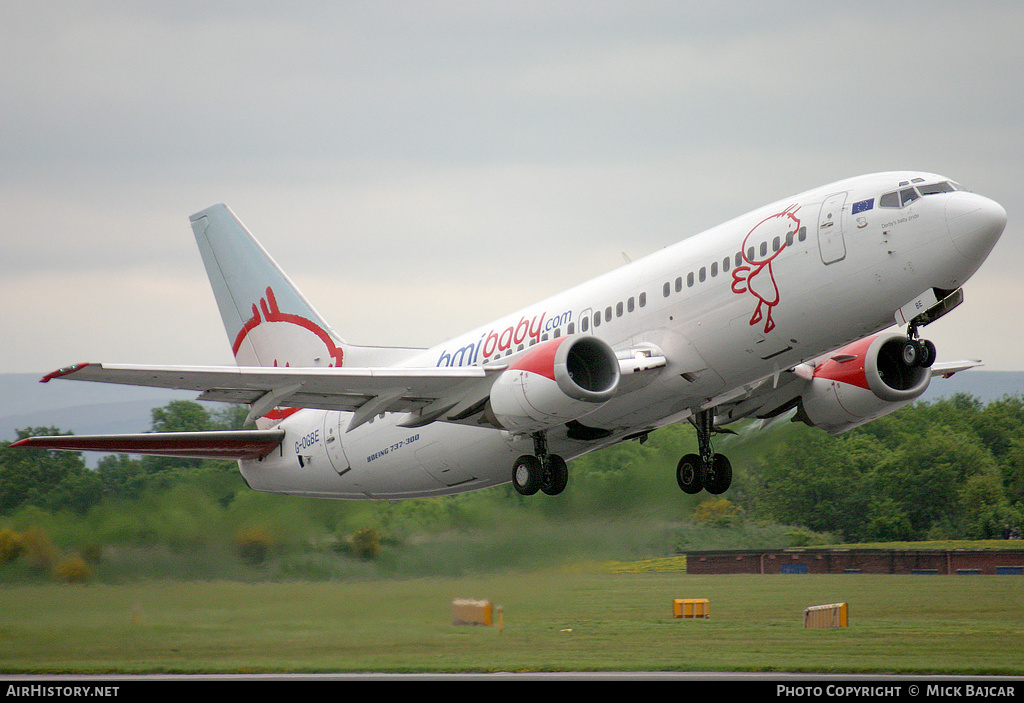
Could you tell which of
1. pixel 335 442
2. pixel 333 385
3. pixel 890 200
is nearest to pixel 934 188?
pixel 890 200

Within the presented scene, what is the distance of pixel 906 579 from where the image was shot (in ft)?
174

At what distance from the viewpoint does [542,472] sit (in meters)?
25.6

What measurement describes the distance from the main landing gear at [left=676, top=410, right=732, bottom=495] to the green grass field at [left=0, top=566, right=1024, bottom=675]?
4.23m

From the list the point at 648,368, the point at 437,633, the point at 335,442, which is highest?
the point at 648,368

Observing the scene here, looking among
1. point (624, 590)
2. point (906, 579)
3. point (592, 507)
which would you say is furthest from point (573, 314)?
point (906, 579)

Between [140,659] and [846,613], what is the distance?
25514mm

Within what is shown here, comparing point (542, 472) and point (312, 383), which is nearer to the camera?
point (312, 383)

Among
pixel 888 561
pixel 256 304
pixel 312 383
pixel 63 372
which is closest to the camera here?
pixel 63 372

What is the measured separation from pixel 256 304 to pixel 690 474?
13352 mm

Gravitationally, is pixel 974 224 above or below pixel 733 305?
above

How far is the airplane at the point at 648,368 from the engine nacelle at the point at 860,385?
35mm

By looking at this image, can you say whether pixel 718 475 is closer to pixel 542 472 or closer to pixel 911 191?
pixel 542 472

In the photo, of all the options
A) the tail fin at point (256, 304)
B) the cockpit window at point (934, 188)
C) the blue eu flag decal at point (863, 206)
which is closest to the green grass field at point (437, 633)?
the tail fin at point (256, 304)

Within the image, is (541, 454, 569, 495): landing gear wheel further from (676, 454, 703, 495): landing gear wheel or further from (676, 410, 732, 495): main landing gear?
(676, 454, 703, 495): landing gear wheel
